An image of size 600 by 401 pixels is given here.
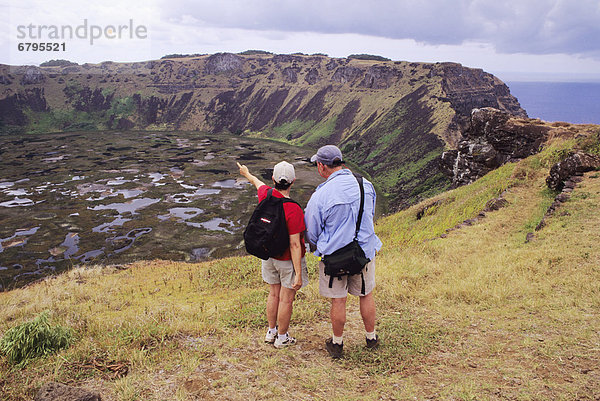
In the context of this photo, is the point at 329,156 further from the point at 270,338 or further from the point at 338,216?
the point at 270,338

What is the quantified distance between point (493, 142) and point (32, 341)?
28.9 metres

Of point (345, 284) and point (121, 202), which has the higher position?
point (345, 284)

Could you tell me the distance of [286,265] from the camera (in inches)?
213

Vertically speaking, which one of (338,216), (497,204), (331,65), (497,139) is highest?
(331,65)

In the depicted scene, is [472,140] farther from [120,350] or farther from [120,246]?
[120,246]

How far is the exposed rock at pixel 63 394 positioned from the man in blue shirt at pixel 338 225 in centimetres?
317

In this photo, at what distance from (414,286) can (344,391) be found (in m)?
4.43

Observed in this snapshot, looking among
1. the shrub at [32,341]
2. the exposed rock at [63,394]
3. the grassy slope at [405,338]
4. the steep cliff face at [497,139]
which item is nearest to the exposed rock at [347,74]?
the steep cliff face at [497,139]

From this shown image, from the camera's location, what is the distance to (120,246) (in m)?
41.7

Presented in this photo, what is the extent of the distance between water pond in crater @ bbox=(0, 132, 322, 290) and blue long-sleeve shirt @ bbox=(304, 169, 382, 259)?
115 ft

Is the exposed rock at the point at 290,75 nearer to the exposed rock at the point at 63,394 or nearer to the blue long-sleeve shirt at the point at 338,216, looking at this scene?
the blue long-sleeve shirt at the point at 338,216

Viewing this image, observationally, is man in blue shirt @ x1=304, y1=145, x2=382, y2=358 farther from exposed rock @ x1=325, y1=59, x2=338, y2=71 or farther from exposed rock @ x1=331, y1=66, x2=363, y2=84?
exposed rock @ x1=325, y1=59, x2=338, y2=71

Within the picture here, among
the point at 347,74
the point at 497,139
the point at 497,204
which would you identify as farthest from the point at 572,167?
the point at 347,74

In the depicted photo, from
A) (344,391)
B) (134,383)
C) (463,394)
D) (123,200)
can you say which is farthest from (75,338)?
(123,200)
